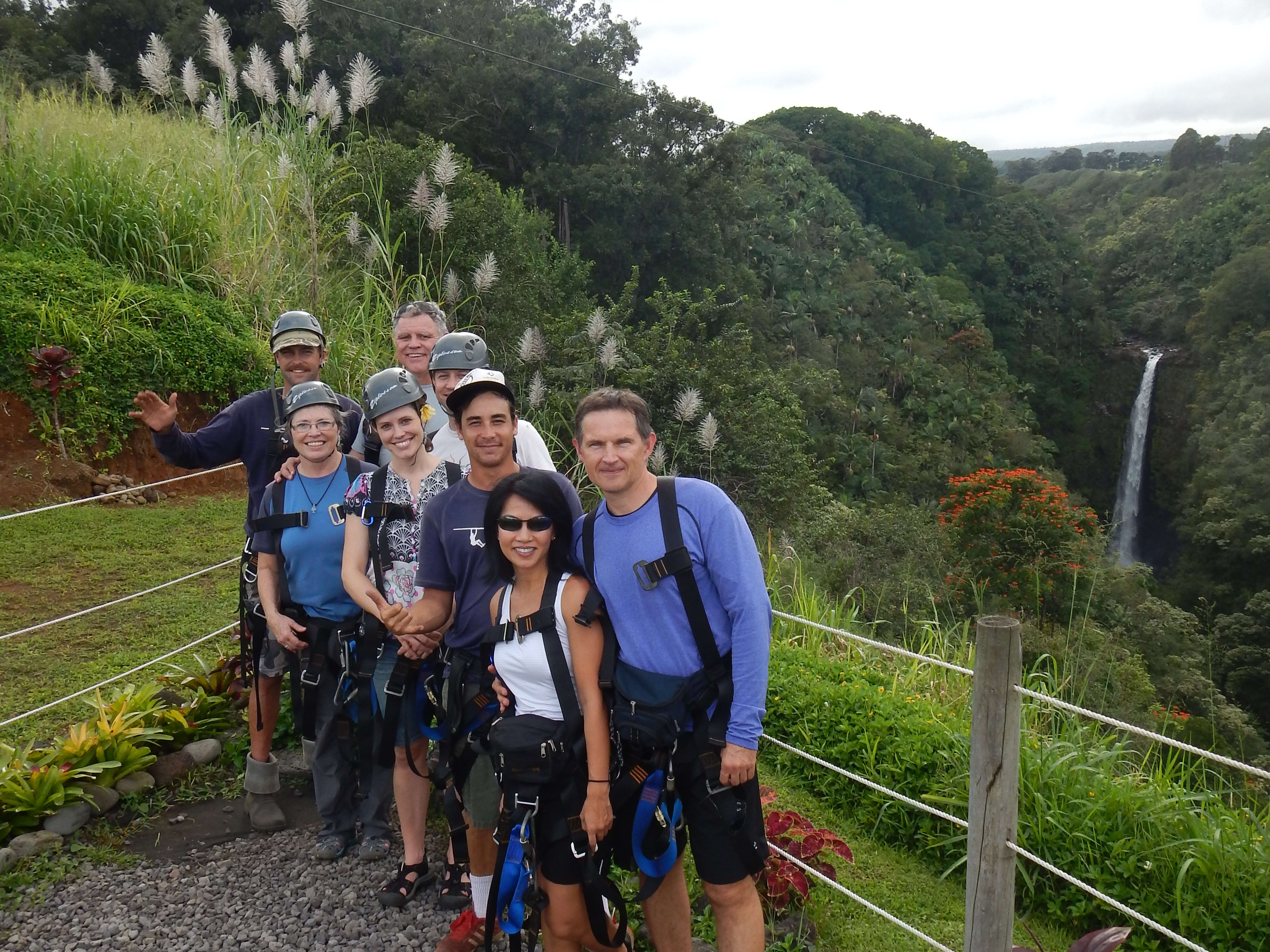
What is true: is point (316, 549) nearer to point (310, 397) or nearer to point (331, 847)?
point (310, 397)

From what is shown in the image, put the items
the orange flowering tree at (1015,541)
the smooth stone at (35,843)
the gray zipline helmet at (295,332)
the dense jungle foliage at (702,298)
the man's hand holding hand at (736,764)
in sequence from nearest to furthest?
1. the man's hand holding hand at (736,764)
2. the smooth stone at (35,843)
3. the gray zipline helmet at (295,332)
4. the dense jungle foliage at (702,298)
5. the orange flowering tree at (1015,541)

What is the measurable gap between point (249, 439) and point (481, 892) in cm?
179

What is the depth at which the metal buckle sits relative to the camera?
82.2 inches

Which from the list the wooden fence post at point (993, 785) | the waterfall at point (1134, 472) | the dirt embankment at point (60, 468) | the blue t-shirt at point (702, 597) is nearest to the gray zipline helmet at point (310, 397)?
the blue t-shirt at point (702, 597)

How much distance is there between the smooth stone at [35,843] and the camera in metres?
3.03

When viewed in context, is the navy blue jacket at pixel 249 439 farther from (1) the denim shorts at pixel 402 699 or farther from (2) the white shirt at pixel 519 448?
(1) the denim shorts at pixel 402 699

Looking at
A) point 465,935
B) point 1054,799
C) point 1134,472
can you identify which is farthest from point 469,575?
point 1134,472

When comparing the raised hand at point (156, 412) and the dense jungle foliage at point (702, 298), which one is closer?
the raised hand at point (156, 412)

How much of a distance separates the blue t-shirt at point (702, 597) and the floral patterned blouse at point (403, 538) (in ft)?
2.51

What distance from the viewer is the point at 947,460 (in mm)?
32188

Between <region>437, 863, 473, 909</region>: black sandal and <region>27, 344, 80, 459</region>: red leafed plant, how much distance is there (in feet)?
17.8

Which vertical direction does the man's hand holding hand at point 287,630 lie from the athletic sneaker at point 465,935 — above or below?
above

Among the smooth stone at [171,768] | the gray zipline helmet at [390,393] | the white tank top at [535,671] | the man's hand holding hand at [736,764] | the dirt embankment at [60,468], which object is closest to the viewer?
the man's hand holding hand at [736,764]

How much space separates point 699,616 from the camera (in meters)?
2.10
